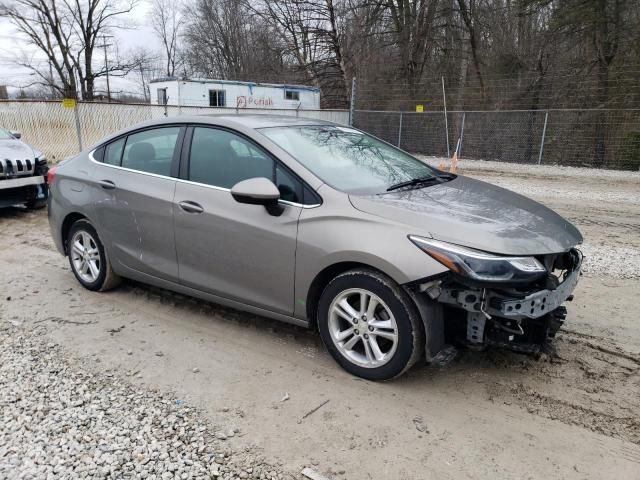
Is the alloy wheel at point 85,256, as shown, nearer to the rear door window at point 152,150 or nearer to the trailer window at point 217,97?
the rear door window at point 152,150

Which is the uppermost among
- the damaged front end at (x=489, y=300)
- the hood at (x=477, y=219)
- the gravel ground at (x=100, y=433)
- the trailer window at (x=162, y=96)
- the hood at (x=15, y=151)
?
the trailer window at (x=162, y=96)

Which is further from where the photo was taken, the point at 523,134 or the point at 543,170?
the point at 523,134

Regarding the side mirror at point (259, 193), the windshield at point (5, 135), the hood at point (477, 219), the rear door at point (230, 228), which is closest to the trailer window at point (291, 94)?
the windshield at point (5, 135)

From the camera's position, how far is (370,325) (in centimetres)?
308

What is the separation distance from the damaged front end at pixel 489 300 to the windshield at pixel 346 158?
83cm

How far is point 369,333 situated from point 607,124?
14.2 meters

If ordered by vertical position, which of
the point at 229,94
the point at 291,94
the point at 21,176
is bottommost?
the point at 21,176

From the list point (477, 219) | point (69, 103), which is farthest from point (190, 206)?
point (69, 103)

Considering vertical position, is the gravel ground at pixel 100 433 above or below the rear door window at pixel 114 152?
below

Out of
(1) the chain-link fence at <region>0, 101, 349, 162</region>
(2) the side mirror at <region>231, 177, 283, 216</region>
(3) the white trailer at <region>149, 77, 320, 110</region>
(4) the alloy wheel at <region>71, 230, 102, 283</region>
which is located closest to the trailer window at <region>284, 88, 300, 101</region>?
(3) the white trailer at <region>149, 77, 320, 110</region>

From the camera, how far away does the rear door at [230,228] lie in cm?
339

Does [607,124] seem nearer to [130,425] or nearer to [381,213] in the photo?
[381,213]

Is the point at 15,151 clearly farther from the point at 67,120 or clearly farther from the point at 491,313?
the point at 491,313

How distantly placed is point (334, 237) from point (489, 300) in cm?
96
